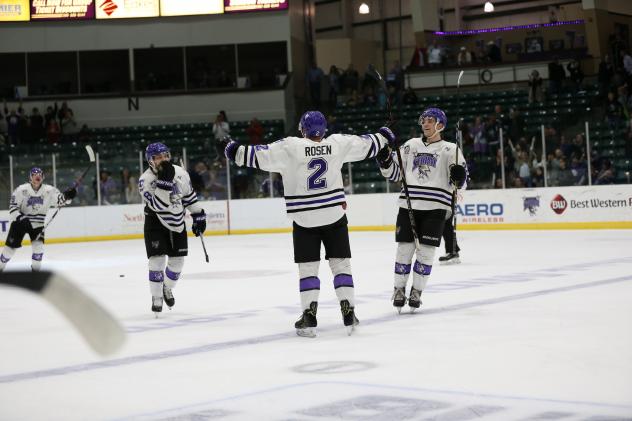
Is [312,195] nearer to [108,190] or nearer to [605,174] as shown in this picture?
[605,174]

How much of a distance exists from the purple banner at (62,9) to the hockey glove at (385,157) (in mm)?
22629

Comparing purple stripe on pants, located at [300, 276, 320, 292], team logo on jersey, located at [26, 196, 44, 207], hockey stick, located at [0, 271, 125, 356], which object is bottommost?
purple stripe on pants, located at [300, 276, 320, 292]

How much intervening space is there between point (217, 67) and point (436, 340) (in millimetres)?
24367

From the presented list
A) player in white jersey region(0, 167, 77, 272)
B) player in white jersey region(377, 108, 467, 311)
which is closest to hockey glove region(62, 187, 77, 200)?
player in white jersey region(0, 167, 77, 272)

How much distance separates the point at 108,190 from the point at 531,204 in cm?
831

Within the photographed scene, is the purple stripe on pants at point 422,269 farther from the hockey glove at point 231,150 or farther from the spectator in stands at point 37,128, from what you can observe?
the spectator in stands at point 37,128

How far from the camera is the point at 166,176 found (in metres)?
7.96

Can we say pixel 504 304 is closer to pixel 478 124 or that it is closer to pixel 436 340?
pixel 436 340

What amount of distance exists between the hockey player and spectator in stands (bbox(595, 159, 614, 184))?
11544 millimetres

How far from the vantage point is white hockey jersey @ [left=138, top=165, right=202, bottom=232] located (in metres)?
8.00

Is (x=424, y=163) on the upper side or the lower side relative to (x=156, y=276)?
upper

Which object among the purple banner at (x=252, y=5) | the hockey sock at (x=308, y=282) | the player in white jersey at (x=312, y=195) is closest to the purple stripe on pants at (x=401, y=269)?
the player in white jersey at (x=312, y=195)

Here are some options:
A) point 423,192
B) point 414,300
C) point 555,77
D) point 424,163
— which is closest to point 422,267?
point 414,300

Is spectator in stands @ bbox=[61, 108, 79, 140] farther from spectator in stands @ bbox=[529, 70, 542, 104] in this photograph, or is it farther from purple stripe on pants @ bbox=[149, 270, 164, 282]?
purple stripe on pants @ bbox=[149, 270, 164, 282]
